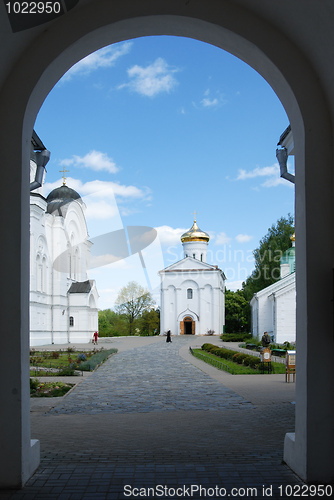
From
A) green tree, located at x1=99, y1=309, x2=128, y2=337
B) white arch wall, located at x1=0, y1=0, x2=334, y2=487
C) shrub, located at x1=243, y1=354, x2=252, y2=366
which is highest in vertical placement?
white arch wall, located at x1=0, y1=0, x2=334, y2=487

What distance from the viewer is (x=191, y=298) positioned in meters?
65.2

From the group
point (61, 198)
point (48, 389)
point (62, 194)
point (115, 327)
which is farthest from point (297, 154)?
point (115, 327)

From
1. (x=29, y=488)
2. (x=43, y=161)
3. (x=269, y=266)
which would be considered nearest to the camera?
(x=29, y=488)

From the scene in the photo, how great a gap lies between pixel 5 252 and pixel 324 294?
10.9ft

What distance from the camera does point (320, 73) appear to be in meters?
5.29

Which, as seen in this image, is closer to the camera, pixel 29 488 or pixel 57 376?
pixel 29 488

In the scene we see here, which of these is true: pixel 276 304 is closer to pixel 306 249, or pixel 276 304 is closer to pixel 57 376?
pixel 57 376

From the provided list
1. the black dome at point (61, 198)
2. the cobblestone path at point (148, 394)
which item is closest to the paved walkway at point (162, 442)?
the cobblestone path at point (148, 394)

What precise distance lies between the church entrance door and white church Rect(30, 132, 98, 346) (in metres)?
16.5

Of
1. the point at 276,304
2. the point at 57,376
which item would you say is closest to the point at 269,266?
the point at 276,304

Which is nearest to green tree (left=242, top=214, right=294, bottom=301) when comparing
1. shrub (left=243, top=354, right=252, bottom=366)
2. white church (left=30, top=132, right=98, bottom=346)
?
white church (left=30, top=132, right=98, bottom=346)

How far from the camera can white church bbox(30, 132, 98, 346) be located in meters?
38.9

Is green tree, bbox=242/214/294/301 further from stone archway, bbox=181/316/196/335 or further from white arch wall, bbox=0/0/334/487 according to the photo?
white arch wall, bbox=0/0/334/487

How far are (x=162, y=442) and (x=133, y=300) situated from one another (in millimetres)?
68606
